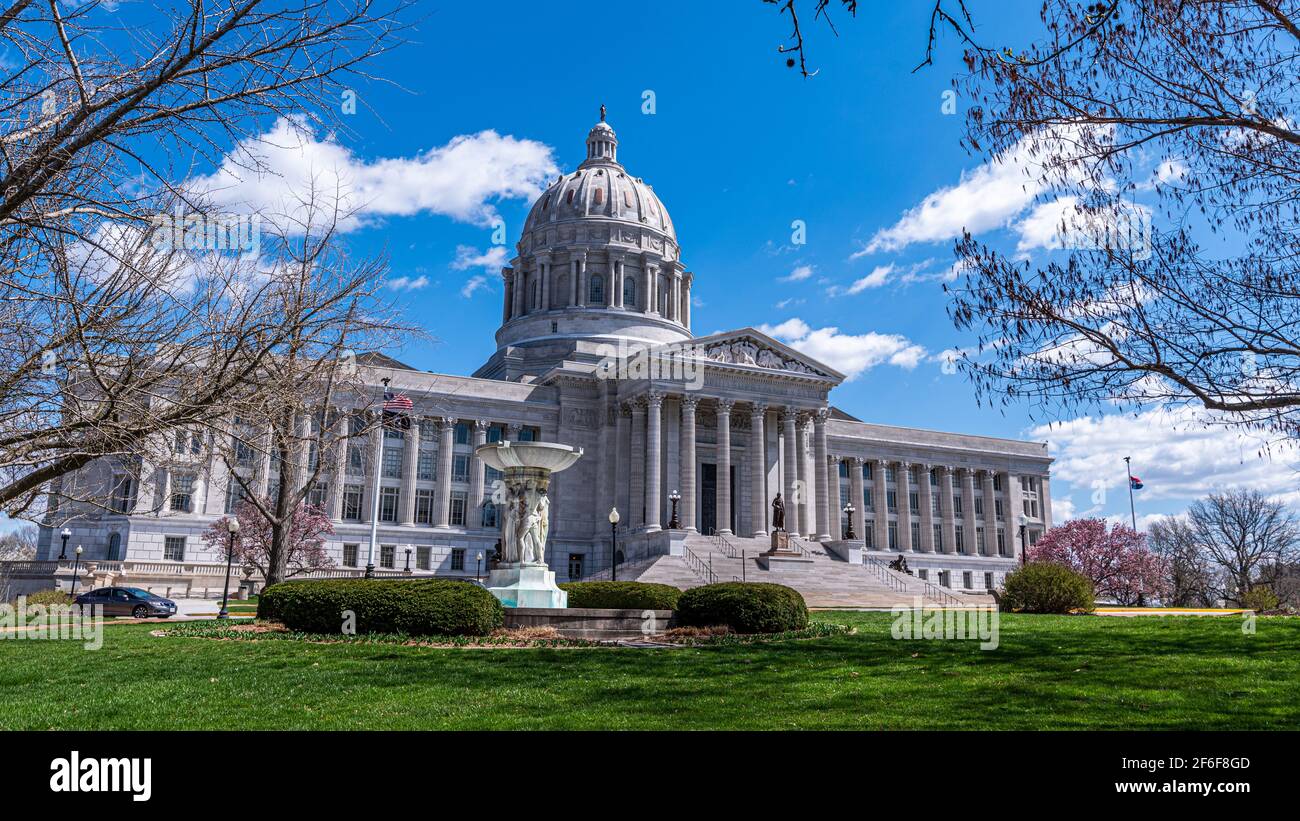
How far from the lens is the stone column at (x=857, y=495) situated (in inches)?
2882

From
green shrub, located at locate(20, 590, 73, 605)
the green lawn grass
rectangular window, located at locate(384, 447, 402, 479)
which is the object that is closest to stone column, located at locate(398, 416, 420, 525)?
rectangular window, located at locate(384, 447, 402, 479)

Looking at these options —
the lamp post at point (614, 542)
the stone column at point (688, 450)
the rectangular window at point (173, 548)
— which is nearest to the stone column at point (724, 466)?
the stone column at point (688, 450)

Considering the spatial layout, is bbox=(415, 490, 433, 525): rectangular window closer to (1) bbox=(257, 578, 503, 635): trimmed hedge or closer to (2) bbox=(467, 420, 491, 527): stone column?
(2) bbox=(467, 420, 491, 527): stone column

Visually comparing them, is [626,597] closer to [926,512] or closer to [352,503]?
[352,503]

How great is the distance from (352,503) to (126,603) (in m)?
27.4

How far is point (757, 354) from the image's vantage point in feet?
202

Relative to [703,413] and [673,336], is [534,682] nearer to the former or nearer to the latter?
[703,413]

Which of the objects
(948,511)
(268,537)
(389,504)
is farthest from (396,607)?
(948,511)

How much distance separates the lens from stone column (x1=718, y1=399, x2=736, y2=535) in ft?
194

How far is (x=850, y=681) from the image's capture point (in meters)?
12.5

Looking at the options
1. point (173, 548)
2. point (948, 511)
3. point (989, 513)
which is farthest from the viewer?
point (989, 513)

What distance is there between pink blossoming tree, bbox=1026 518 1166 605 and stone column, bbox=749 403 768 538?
2290cm
